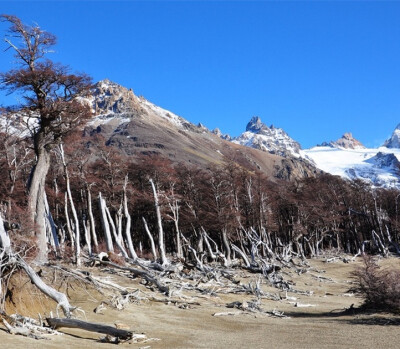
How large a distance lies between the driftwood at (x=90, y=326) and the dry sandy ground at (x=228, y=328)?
216 millimetres

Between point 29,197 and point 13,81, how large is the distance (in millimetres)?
5181

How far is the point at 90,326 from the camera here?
9.83 metres

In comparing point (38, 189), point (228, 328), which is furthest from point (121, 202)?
point (228, 328)

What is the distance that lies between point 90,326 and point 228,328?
14.4 feet

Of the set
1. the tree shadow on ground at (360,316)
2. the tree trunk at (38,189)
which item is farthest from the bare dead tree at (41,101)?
→ the tree shadow on ground at (360,316)

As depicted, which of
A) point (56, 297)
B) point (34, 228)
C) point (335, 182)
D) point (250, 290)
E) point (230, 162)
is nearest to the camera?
point (56, 297)

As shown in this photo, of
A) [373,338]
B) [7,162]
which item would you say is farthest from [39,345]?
[7,162]

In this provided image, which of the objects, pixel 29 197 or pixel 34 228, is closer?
pixel 34 228

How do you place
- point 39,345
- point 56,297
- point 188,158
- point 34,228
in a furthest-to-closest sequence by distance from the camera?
point 188,158, point 34,228, point 56,297, point 39,345

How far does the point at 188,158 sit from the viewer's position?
6112 inches

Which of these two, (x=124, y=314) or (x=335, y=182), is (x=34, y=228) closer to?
(x=124, y=314)

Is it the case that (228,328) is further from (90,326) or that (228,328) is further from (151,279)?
(151,279)

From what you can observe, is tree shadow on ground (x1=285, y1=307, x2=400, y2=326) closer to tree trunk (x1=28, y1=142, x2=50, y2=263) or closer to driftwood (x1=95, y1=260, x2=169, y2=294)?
driftwood (x1=95, y1=260, x2=169, y2=294)

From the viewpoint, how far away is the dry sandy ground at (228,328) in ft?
31.4
